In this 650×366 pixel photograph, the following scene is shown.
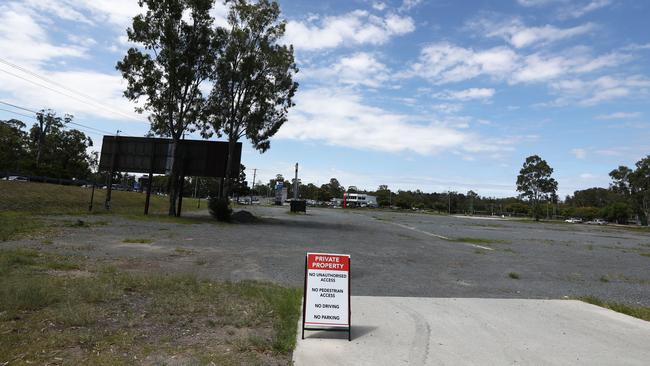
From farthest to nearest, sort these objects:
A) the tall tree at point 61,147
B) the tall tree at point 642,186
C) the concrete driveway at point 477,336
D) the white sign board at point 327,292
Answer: the tall tree at point 642,186 < the tall tree at point 61,147 < the white sign board at point 327,292 < the concrete driveway at point 477,336

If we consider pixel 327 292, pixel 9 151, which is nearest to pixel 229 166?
pixel 327 292

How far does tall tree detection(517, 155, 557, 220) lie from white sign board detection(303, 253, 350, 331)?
4998 inches

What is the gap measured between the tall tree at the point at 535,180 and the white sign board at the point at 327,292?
127m

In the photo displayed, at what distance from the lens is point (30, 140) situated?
271 feet

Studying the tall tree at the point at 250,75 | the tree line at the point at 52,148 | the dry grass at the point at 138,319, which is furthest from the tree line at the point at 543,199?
the dry grass at the point at 138,319

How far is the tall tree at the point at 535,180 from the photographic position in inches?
4719

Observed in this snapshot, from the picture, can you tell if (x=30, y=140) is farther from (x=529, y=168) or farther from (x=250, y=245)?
(x=529, y=168)

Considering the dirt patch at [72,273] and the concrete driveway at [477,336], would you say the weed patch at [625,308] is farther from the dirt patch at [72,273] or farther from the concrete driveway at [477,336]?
the dirt patch at [72,273]

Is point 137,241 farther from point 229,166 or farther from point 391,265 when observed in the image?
point 229,166

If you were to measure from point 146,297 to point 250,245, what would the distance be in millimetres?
9385

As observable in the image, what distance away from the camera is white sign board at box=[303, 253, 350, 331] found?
18.9 feet

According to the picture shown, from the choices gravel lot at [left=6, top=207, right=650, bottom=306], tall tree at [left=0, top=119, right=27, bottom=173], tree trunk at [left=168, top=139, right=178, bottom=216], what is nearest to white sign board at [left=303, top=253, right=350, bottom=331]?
gravel lot at [left=6, top=207, right=650, bottom=306]

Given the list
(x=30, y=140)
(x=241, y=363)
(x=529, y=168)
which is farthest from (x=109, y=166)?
(x=529, y=168)

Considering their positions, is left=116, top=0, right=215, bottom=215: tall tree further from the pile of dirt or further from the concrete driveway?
the concrete driveway
